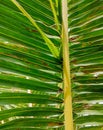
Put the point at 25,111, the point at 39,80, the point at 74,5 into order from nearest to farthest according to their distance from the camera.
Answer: the point at 25,111 < the point at 39,80 < the point at 74,5

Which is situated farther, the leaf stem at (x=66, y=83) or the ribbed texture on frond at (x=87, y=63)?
the ribbed texture on frond at (x=87, y=63)

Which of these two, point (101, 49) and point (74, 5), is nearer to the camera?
point (101, 49)

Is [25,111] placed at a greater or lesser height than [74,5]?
lesser

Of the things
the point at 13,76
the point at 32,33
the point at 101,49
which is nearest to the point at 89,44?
the point at 101,49

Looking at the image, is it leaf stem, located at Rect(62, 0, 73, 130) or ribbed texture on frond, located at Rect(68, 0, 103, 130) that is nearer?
leaf stem, located at Rect(62, 0, 73, 130)

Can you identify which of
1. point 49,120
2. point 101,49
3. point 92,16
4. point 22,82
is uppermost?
point 92,16

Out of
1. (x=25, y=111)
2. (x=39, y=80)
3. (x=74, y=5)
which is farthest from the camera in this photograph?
(x=74, y=5)

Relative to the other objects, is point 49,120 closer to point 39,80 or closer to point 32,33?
point 39,80

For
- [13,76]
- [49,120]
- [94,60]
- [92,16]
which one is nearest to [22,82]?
[13,76]

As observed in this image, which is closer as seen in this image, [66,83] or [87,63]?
[66,83]
